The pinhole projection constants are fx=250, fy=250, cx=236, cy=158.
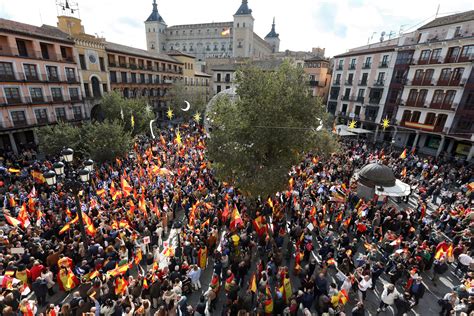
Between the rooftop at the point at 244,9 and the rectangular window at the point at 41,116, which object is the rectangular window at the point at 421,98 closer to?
the rectangular window at the point at 41,116

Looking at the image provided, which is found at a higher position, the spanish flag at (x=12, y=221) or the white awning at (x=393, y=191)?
the white awning at (x=393, y=191)

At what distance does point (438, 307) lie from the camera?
9.59 meters

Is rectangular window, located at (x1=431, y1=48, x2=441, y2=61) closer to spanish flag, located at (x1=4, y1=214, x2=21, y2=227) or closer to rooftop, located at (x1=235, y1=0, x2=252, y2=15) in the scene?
spanish flag, located at (x1=4, y1=214, x2=21, y2=227)

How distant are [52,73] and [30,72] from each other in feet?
8.01

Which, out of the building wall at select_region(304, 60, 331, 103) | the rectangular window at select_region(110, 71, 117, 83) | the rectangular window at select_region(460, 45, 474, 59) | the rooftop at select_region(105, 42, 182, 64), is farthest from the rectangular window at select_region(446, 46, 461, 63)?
the rectangular window at select_region(110, 71, 117, 83)

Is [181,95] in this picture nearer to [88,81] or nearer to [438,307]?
[88,81]

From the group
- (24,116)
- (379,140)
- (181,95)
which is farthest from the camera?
(181,95)

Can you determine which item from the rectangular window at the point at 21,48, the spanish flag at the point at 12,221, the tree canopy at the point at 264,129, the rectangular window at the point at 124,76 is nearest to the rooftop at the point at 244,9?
the rectangular window at the point at 124,76

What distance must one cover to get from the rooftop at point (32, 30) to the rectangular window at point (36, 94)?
19.5ft

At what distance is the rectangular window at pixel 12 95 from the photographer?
26.6 meters

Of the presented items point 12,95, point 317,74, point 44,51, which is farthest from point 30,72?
point 317,74

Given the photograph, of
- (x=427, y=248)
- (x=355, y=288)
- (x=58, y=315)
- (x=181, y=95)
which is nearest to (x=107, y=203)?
(x=58, y=315)

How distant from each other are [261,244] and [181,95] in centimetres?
3872

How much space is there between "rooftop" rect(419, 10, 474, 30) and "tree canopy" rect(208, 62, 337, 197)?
27.6 metres
